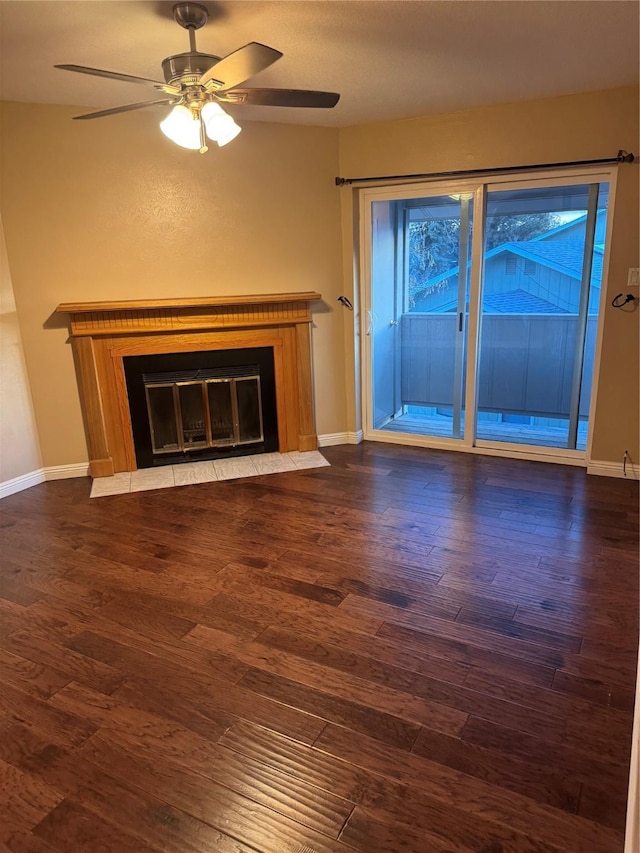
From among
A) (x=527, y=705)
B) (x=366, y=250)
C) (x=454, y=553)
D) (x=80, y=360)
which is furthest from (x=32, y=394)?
(x=527, y=705)

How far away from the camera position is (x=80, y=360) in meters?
3.82

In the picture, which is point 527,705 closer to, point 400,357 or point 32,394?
point 400,357

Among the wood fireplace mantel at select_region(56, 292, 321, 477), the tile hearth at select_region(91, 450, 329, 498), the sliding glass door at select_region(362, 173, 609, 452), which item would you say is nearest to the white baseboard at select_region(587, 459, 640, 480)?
the sliding glass door at select_region(362, 173, 609, 452)

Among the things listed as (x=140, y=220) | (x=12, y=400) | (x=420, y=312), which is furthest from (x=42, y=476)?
(x=420, y=312)

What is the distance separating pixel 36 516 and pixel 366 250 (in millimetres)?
3044

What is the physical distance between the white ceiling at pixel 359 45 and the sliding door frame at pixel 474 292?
1.68 feet

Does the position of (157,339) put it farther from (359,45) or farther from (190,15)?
(359,45)

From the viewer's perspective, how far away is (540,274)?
13.1 feet

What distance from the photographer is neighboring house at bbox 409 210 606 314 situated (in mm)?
3811

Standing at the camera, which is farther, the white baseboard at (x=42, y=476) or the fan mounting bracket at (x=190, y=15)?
the white baseboard at (x=42, y=476)

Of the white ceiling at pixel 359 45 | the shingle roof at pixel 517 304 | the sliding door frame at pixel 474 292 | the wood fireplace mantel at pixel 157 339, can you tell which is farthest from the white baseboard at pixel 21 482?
the shingle roof at pixel 517 304

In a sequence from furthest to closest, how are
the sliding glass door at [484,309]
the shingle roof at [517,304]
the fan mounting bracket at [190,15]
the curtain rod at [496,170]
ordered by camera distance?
the shingle roof at [517,304] → the sliding glass door at [484,309] → the curtain rod at [496,170] → the fan mounting bracket at [190,15]

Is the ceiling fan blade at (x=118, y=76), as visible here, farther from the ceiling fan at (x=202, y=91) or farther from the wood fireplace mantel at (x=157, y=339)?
the wood fireplace mantel at (x=157, y=339)

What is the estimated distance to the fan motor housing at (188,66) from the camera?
2238 millimetres
